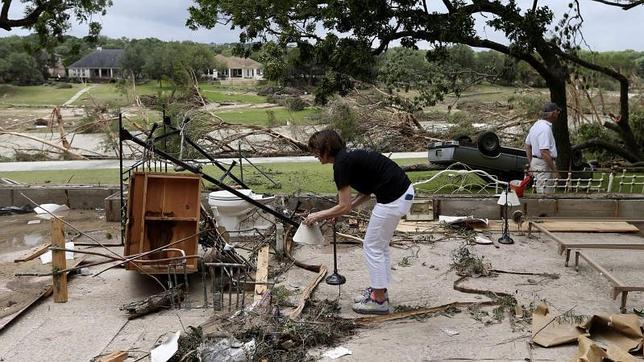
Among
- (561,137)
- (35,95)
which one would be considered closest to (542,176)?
(561,137)

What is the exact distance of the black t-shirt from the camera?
15.5 feet

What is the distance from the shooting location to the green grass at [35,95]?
159 ft

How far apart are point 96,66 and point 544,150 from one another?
7808 cm

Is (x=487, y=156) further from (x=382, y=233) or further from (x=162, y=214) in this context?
(x=162, y=214)

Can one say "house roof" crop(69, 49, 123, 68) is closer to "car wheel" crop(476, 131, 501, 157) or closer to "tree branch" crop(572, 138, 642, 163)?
"tree branch" crop(572, 138, 642, 163)

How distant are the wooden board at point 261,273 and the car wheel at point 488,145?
538 centimetres

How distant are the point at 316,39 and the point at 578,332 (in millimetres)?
6797

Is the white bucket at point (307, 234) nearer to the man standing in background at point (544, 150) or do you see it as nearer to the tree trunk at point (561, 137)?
the man standing in background at point (544, 150)

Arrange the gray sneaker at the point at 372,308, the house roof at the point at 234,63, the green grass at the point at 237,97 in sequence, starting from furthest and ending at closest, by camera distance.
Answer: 1. the house roof at the point at 234,63
2. the green grass at the point at 237,97
3. the gray sneaker at the point at 372,308

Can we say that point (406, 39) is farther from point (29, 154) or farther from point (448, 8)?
point (29, 154)

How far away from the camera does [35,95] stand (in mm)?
54906

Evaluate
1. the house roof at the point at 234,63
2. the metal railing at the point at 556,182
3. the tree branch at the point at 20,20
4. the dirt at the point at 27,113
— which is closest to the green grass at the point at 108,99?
the dirt at the point at 27,113

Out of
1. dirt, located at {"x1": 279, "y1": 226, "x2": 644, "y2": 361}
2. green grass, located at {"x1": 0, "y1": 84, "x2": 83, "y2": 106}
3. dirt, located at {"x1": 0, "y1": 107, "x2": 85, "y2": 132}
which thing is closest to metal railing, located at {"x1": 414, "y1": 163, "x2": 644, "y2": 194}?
dirt, located at {"x1": 279, "y1": 226, "x2": 644, "y2": 361}

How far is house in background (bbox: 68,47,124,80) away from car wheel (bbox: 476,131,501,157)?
7220cm
